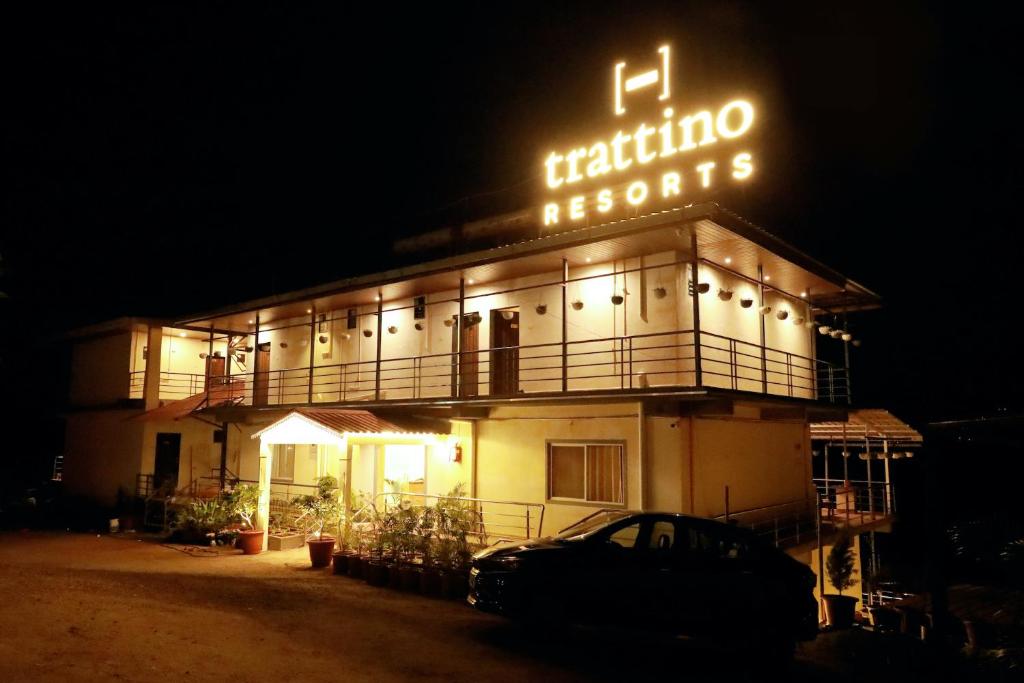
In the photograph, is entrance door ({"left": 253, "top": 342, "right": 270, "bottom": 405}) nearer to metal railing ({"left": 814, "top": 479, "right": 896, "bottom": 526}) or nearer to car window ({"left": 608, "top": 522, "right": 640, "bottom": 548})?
car window ({"left": 608, "top": 522, "right": 640, "bottom": 548})

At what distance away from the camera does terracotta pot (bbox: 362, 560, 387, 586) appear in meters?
11.5

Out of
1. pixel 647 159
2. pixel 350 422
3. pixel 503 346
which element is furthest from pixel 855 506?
pixel 350 422

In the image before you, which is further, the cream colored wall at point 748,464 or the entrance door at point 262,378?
the entrance door at point 262,378

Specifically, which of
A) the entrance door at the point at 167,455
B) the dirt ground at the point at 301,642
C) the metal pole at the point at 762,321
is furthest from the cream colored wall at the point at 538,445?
the entrance door at the point at 167,455

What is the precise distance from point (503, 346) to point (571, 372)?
7.55 ft

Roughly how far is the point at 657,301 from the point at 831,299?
7.01 m

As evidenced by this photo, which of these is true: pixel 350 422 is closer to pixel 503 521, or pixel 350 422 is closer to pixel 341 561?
pixel 341 561

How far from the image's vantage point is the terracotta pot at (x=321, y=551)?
42.4ft

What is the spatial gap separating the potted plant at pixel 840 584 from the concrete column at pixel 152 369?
19.8m

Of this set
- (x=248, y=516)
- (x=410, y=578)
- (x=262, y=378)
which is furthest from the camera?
(x=262, y=378)

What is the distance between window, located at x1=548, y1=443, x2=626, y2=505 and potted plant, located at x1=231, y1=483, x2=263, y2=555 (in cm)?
638

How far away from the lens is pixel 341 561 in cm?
1233

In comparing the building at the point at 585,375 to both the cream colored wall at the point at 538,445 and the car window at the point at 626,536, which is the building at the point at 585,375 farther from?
the car window at the point at 626,536

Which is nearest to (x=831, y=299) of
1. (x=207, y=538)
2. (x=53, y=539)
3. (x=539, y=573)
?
(x=539, y=573)
